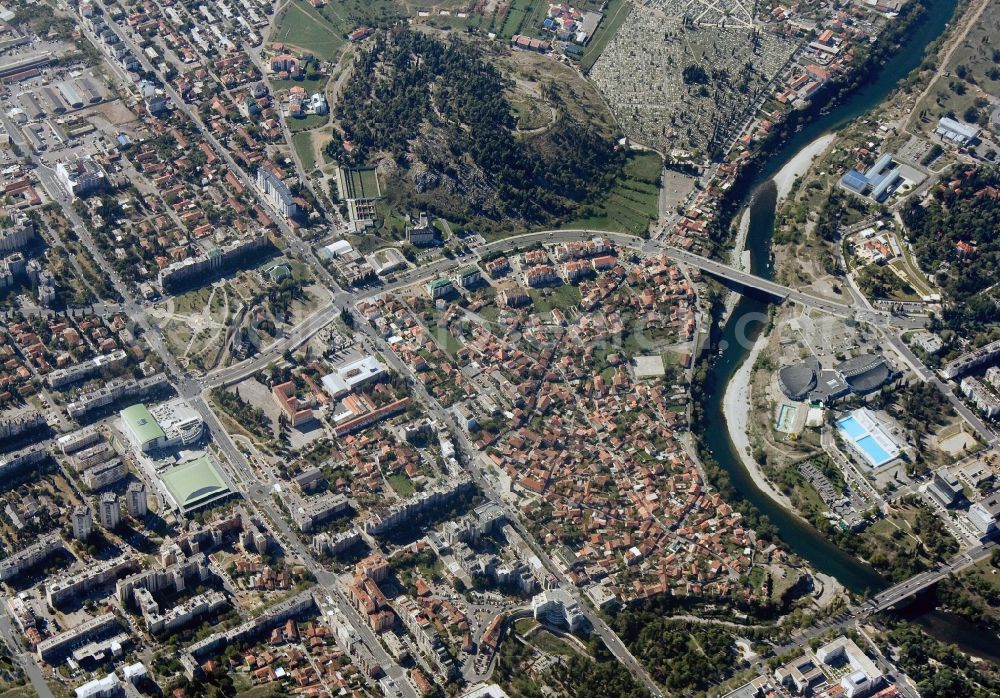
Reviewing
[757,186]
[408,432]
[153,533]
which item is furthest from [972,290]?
[153,533]

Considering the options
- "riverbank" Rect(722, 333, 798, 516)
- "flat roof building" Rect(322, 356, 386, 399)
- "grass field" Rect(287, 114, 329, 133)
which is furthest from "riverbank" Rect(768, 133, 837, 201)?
"flat roof building" Rect(322, 356, 386, 399)

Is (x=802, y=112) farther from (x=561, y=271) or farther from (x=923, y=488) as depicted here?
(x=923, y=488)

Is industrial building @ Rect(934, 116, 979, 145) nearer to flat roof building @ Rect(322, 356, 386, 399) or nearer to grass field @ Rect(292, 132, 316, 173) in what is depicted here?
grass field @ Rect(292, 132, 316, 173)

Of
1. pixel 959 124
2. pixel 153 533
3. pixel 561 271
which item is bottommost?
pixel 153 533

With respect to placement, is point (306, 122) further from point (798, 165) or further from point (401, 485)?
point (401, 485)

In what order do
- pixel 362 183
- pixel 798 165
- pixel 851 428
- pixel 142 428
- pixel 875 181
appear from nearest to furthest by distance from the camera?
1. pixel 142 428
2. pixel 851 428
3. pixel 362 183
4. pixel 875 181
5. pixel 798 165

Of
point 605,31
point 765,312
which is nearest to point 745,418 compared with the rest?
point 765,312
